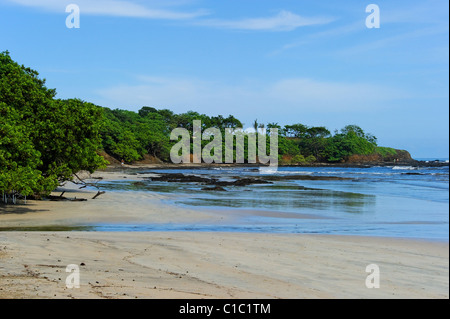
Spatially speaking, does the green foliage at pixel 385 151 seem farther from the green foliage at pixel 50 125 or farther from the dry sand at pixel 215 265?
the dry sand at pixel 215 265

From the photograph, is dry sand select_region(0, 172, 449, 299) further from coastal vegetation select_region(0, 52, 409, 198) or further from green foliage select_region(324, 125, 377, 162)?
green foliage select_region(324, 125, 377, 162)

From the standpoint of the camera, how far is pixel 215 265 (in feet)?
31.8

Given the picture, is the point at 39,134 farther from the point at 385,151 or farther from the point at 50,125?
the point at 385,151

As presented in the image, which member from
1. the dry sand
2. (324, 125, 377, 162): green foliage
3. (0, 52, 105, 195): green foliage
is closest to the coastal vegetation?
(0, 52, 105, 195): green foliage

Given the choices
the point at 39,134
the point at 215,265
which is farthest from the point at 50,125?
the point at 215,265

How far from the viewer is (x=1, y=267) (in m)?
8.65

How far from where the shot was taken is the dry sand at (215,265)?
24.6 ft

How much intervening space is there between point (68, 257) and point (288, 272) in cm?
475

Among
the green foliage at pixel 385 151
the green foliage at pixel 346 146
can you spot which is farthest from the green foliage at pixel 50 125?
the green foliage at pixel 385 151

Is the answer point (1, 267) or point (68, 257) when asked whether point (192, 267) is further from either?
point (1, 267)

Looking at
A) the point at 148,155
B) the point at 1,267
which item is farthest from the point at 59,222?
the point at 148,155

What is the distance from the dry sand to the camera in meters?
7.49

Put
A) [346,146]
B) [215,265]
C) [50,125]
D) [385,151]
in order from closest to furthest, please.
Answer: [215,265]
[50,125]
[346,146]
[385,151]
